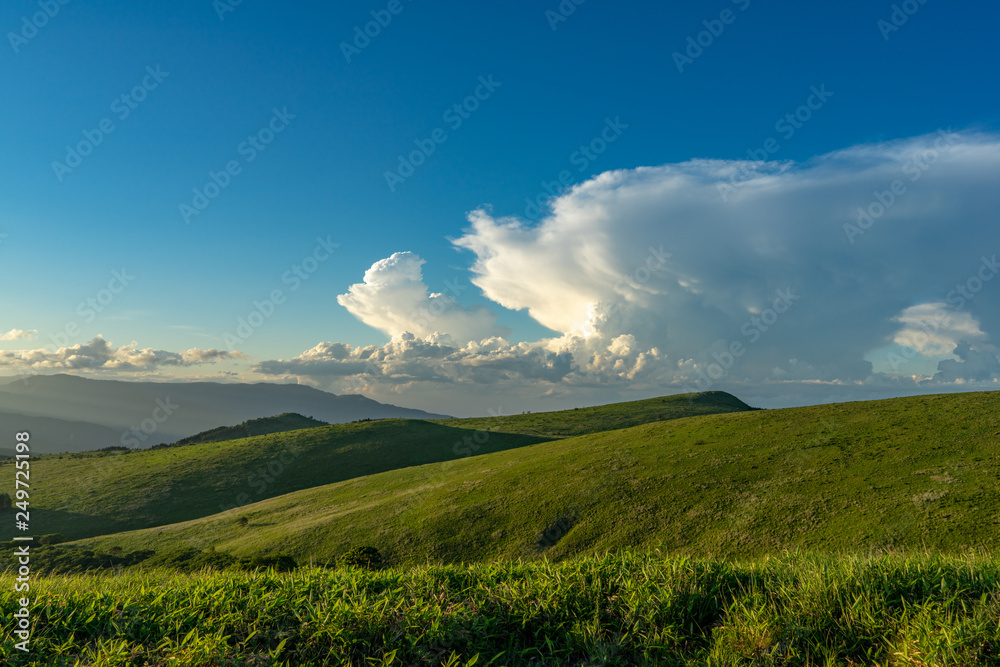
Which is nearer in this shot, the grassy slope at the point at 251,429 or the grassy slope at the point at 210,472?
the grassy slope at the point at 210,472

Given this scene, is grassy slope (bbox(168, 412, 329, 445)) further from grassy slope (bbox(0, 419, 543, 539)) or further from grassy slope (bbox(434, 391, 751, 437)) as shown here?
grassy slope (bbox(434, 391, 751, 437))

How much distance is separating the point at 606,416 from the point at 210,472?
248 ft

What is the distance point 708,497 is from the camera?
30.1 meters

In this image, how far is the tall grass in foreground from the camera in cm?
598

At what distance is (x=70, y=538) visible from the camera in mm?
56000

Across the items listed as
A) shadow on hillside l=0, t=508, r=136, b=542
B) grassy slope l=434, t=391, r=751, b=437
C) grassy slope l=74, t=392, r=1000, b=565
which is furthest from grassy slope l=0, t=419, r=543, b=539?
grassy slope l=74, t=392, r=1000, b=565

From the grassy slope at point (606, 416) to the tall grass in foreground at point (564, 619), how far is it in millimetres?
81465

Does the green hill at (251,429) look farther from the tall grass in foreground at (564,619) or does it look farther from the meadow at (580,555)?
the tall grass in foreground at (564,619)

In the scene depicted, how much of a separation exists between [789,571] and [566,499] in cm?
2834

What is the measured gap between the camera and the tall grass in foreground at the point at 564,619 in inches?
235

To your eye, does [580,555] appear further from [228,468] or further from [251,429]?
[251,429]

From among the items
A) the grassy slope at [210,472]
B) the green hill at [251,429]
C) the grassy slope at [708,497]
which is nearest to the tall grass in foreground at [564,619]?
the grassy slope at [708,497]

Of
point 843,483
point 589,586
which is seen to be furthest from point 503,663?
point 843,483

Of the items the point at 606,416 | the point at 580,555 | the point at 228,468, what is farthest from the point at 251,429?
the point at 580,555
